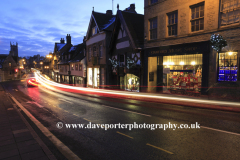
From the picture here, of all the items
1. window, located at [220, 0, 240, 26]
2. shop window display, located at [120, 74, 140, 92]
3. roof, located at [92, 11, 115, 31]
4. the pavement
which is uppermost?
roof, located at [92, 11, 115, 31]

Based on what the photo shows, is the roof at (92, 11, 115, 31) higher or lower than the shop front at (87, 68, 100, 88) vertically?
higher

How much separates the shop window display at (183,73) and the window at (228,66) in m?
1.71

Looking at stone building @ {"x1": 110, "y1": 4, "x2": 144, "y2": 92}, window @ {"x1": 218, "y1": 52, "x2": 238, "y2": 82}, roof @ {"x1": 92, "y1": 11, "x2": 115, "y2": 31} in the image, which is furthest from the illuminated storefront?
window @ {"x1": 218, "y1": 52, "x2": 238, "y2": 82}

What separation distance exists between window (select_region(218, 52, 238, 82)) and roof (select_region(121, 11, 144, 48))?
919 centimetres

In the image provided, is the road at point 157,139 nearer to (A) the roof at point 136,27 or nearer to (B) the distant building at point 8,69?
(A) the roof at point 136,27

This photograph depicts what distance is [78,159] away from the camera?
489 cm

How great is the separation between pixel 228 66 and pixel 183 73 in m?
3.85

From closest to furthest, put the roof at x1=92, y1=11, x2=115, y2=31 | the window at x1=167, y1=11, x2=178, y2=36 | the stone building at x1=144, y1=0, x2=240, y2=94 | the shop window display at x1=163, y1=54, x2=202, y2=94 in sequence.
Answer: the stone building at x1=144, y1=0, x2=240, y2=94 → the shop window display at x1=163, y1=54, x2=202, y2=94 → the window at x1=167, y1=11, x2=178, y2=36 → the roof at x1=92, y1=11, x2=115, y2=31

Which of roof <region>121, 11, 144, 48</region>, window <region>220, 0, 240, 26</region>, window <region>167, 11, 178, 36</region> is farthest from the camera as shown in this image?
roof <region>121, 11, 144, 48</region>

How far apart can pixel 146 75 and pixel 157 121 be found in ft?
36.9

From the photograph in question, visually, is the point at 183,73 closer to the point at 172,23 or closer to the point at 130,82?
the point at 172,23

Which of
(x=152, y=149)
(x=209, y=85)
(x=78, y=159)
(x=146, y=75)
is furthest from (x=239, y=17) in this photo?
(x=78, y=159)

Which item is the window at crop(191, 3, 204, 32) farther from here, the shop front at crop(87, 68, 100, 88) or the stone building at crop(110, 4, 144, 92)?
the shop front at crop(87, 68, 100, 88)

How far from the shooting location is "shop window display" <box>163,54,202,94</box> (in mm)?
14664
